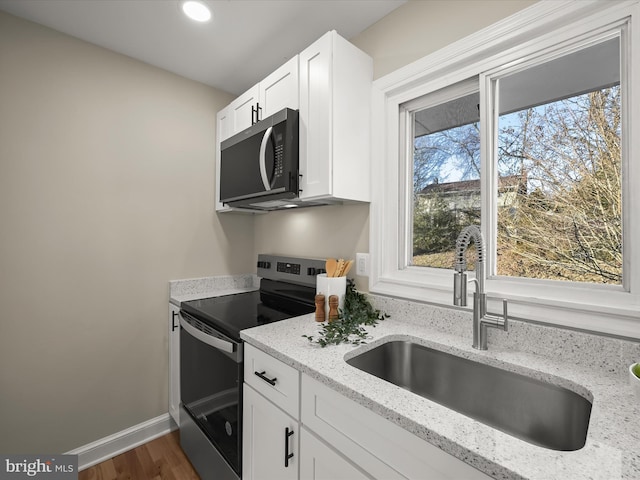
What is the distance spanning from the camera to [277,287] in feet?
6.96

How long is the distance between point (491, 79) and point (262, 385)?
157cm

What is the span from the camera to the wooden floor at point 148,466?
1.72 m

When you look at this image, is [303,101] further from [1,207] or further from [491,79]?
[1,207]

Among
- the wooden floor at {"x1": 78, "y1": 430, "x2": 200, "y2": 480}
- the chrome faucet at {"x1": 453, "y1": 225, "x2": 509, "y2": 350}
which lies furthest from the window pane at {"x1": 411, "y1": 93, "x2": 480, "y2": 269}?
the wooden floor at {"x1": 78, "y1": 430, "x2": 200, "y2": 480}

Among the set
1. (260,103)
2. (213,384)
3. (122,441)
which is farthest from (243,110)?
(122,441)

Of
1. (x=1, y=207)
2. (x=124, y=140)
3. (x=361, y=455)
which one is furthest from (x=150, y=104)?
(x=361, y=455)

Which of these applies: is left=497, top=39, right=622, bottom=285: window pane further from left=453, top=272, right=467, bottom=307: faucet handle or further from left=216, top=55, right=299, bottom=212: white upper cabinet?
left=216, top=55, right=299, bottom=212: white upper cabinet

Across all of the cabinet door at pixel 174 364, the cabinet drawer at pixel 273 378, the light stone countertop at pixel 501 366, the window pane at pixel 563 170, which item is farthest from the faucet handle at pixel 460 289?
the cabinet door at pixel 174 364

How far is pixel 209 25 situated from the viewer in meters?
1.66

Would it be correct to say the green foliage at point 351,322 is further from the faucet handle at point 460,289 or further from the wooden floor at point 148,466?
the wooden floor at point 148,466

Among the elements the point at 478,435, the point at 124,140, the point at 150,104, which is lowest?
the point at 478,435

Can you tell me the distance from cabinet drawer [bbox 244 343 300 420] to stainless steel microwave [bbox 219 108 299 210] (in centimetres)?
80

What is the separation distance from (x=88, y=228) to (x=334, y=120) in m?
1.56

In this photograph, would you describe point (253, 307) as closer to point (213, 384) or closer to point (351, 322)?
point (213, 384)
